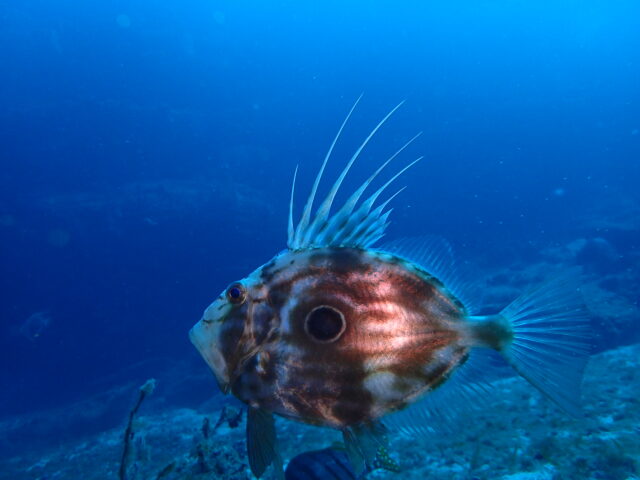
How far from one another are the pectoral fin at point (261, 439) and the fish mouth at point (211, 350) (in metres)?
0.15

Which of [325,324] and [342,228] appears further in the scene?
[342,228]

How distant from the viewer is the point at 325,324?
1385 mm

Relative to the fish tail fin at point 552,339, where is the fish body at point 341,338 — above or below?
above

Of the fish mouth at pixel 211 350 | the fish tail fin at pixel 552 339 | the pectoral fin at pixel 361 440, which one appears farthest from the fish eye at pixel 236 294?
the fish tail fin at pixel 552 339

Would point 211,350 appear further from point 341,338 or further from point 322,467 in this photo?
point 322,467

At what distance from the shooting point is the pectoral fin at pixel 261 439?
1.41 m

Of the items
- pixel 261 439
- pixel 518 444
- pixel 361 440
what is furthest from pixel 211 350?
pixel 518 444

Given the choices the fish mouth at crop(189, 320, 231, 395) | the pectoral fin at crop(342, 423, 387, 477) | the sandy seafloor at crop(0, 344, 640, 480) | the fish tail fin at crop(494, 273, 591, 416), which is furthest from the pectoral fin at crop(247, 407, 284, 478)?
the sandy seafloor at crop(0, 344, 640, 480)

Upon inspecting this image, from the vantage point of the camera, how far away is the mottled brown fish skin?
135 centimetres

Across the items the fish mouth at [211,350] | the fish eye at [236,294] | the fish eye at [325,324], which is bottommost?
the fish eye at [325,324]

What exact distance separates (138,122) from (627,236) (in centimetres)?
3517

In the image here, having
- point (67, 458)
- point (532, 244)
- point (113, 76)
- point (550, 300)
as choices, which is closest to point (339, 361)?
point (550, 300)

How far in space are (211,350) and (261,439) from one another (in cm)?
37

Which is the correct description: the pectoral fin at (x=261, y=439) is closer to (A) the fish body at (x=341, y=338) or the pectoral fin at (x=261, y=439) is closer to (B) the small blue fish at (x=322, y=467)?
(A) the fish body at (x=341, y=338)
